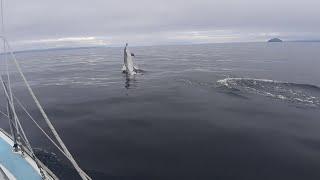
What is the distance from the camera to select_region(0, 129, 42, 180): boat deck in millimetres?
12172

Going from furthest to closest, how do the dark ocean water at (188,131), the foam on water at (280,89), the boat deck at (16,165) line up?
1. the foam on water at (280,89)
2. the dark ocean water at (188,131)
3. the boat deck at (16,165)

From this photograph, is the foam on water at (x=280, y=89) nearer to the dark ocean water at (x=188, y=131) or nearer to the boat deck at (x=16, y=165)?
the dark ocean water at (x=188, y=131)

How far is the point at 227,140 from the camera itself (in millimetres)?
23016

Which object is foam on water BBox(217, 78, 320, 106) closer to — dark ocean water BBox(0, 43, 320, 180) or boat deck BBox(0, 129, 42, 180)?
dark ocean water BBox(0, 43, 320, 180)

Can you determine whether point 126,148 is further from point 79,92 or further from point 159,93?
point 79,92

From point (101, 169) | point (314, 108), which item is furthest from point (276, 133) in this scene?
point (101, 169)

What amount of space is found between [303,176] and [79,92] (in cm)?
3266

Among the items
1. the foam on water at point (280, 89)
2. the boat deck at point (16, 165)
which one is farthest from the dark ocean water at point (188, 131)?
the boat deck at point (16, 165)

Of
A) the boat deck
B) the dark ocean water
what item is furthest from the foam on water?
the boat deck

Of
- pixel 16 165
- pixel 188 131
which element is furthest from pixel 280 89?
pixel 16 165

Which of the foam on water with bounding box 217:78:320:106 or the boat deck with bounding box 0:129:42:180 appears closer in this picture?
the boat deck with bounding box 0:129:42:180

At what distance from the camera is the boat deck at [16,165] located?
12.2 m

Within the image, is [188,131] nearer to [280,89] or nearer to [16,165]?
[16,165]

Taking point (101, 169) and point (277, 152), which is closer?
point (101, 169)
